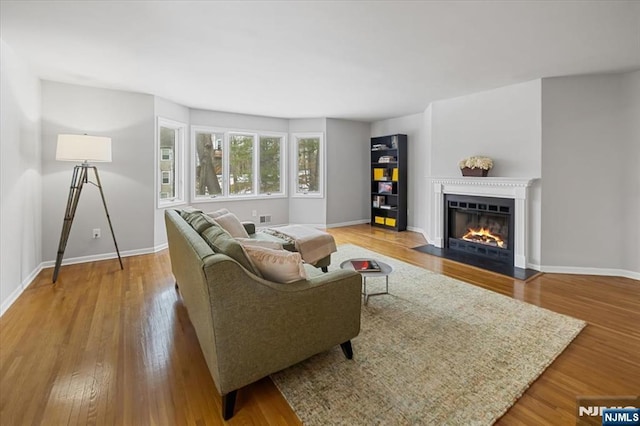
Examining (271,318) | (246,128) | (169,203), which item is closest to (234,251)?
(271,318)

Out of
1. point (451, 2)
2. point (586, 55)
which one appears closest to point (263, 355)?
point (451, 2)

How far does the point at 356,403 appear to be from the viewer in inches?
67.2

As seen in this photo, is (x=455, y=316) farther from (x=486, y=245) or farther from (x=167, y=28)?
(x=167, y=28)

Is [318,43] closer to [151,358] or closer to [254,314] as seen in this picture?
[254,314]

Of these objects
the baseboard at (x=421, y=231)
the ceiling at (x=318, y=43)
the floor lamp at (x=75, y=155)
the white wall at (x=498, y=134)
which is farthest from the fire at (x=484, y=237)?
the floor lamp at (x=75, y=155)

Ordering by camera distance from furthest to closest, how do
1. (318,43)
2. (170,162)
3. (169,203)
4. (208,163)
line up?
(208,163)
(170,162)
(169,203)
(318,43)

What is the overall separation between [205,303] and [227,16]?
2252 millimetres

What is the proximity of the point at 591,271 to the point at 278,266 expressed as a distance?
14.2 ft

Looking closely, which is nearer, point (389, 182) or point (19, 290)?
point (19, 290)

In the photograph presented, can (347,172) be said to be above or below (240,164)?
below

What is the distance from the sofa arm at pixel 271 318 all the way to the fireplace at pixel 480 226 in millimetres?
3329

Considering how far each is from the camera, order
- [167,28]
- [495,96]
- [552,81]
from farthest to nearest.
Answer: [495,96], [552,81], [167,28]

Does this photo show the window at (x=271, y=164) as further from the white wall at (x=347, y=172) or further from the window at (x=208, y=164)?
the white wall at (x=347, y=172)

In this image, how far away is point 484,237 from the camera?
4.79 meters
